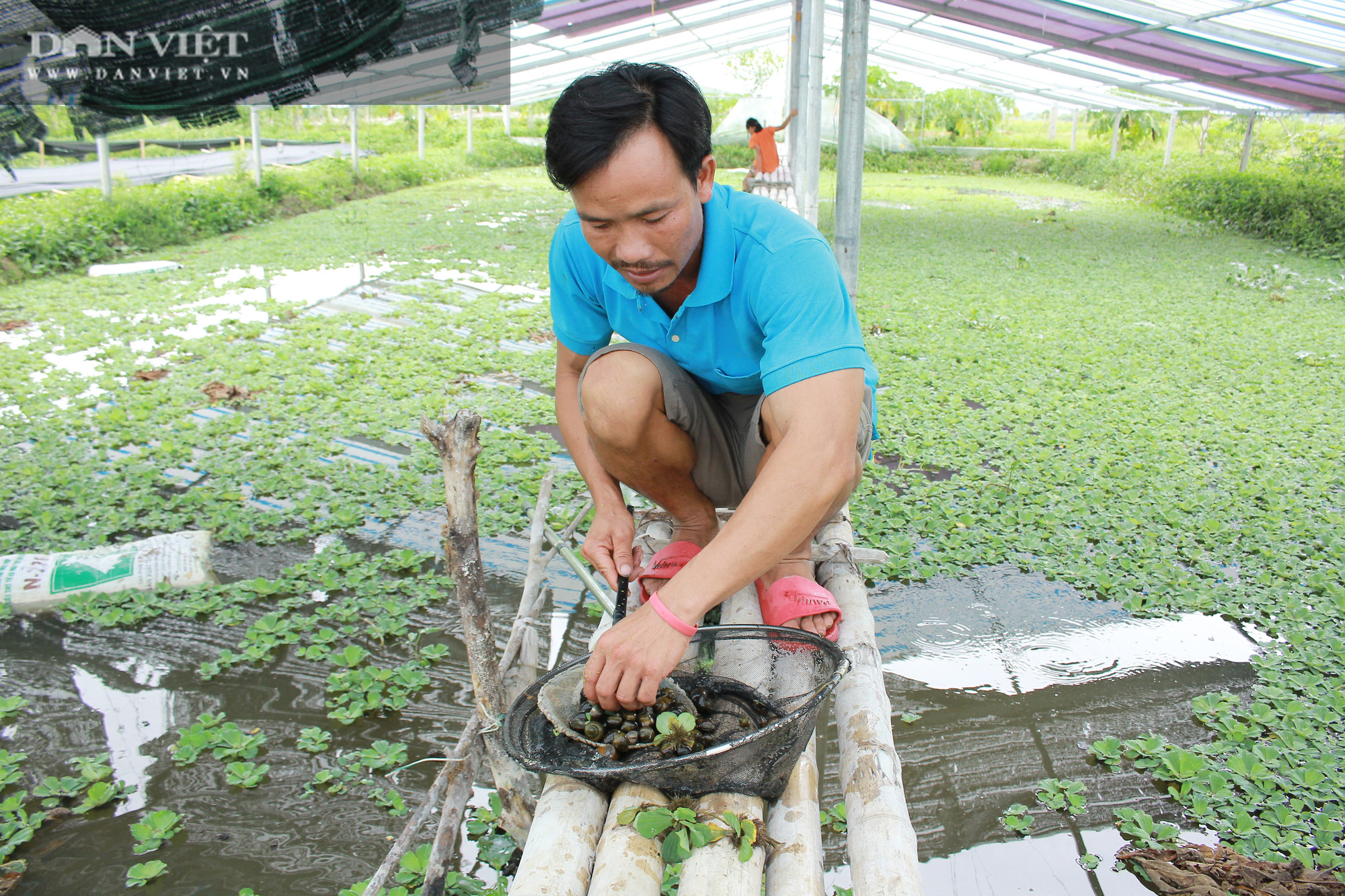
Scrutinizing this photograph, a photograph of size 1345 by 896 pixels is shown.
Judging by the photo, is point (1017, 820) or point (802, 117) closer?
point (1017, 820)

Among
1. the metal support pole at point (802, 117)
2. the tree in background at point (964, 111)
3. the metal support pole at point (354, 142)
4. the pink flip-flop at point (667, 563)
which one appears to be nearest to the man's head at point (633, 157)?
the pink flip-flop at point (667, 563)

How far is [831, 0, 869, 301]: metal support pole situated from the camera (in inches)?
184

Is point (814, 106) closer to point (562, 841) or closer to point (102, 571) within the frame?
point (102, 571)

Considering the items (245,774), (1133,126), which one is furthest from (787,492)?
(1133,126)

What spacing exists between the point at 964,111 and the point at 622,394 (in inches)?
984

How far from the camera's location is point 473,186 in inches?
620

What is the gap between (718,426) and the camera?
2.19 m

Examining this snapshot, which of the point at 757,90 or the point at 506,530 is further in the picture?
the point at 757,90

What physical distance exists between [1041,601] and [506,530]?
1.95 m

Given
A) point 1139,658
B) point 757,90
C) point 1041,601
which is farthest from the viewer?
point 757,90

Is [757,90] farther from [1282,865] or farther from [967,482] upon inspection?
[1282,865]

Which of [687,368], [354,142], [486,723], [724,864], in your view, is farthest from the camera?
[354,142]

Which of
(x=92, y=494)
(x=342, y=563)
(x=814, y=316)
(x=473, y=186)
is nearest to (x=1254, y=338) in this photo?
(x=814, y=316)

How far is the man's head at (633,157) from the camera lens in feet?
4.93
